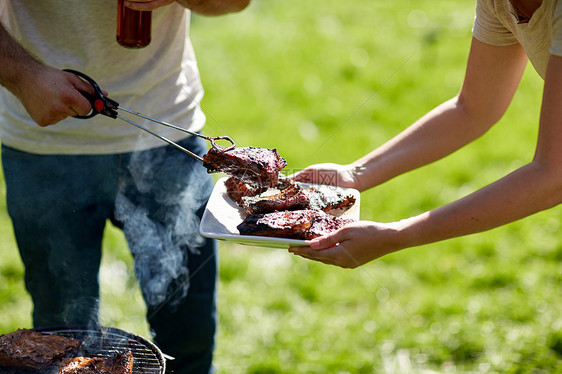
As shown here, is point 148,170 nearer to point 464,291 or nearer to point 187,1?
point 187,1

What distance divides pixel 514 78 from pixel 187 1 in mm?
1420

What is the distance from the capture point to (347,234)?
2188mm

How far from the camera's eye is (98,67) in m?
2.56

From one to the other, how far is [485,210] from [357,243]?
0.45m

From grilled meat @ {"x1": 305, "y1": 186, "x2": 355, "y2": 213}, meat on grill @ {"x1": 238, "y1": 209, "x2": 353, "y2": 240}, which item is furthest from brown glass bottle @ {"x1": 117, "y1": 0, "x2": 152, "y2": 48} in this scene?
grilled meat @ {"x1": 305, "y1": 186, "x2": 355, "y2": 213}

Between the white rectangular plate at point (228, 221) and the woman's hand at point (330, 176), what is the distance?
0.06 metres

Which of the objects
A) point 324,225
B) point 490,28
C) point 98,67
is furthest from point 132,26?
point 490,28

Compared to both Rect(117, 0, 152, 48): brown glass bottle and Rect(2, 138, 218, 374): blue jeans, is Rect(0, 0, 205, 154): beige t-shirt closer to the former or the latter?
Rect(2, 138, 218, 374): blue jeans

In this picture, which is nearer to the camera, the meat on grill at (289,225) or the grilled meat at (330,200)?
the meat on grill at (289,225)

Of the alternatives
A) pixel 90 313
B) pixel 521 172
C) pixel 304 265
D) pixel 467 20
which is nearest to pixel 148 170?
pixel 90 313

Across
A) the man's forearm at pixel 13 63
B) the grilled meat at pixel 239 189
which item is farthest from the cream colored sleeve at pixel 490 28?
the man's forearm at pixel 13 63

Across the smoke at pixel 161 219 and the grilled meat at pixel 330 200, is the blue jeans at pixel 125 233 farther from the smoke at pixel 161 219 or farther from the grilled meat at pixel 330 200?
the grilled meat at pixel 330 200

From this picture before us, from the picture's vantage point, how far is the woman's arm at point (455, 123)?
2449 mm

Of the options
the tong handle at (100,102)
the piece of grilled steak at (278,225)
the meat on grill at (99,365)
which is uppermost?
the tong handle at (100,102)
